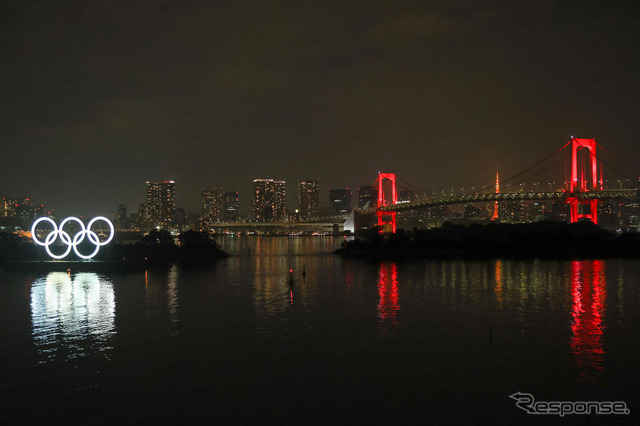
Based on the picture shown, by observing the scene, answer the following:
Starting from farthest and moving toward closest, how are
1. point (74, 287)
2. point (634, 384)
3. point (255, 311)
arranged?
point (74, 287)
point (255, 311)
point (634, 384)

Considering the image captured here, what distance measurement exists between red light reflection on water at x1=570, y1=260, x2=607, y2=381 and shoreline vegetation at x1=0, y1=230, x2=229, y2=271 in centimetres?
2415

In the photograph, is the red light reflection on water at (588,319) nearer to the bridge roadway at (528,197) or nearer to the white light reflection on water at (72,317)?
the white light reflection on water at (72,317)

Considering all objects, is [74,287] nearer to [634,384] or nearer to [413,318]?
[413,318]

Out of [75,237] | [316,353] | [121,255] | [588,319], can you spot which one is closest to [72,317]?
[316,353]

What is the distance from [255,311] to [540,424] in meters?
10.8

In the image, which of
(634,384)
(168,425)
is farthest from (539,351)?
(168,425)

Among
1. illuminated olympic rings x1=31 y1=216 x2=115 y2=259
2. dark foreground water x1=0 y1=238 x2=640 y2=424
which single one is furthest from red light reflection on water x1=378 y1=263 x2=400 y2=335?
illuminated olympic rings x1=31 y1=216 x2=115 y2=259

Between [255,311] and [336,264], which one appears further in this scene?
[336,264]

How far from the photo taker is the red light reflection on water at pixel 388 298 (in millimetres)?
15500

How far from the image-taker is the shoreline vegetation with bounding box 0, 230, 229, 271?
32906 millimetres

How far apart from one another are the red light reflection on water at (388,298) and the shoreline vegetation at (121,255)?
15.1 meters

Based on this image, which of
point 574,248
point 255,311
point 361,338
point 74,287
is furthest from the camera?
point 574,248

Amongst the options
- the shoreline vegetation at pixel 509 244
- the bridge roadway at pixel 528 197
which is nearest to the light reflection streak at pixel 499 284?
the shoreline vegetation at pixel 509 244

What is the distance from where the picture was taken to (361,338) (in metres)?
13.2
